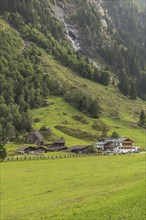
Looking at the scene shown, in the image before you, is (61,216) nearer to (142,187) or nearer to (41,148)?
(142,187)

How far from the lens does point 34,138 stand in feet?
533

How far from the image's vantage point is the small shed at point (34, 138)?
16098cm

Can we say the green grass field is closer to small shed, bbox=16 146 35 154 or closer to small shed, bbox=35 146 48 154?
small shed, bbox=16 146 35 154

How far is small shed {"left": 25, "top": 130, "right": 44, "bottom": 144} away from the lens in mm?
160975

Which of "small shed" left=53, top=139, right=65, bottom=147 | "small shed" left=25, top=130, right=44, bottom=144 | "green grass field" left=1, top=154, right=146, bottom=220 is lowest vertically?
"green grass field" left=1, top=154, right=146, bottom=220

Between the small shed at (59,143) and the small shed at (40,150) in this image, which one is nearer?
the small shed at (40,150)

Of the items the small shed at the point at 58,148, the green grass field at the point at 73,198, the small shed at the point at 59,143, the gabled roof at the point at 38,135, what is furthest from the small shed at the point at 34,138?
the green grass field at the point at 73,198

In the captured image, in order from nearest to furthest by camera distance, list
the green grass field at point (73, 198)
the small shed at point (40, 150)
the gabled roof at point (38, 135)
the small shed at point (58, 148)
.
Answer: the green grass field at point (73, 198) < the small shed at point (40, 150) < the small shed at point (58, 148) < the gabled roof at point (38, 135)

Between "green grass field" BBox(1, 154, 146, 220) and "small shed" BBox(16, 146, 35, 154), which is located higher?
"small shed" BBox(16, 146, 35, 154)

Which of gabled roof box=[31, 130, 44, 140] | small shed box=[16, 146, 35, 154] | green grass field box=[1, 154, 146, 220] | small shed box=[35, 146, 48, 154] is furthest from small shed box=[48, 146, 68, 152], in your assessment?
green grass field box=[1, 154, 146, 220]

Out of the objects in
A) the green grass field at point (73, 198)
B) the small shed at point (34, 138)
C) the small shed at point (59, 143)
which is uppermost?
the small shed at point (34, 138)

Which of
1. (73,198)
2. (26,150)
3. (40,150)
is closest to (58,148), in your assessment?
(40,150)

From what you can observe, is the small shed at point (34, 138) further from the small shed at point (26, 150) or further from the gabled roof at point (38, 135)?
the small shed at point (26, 150)

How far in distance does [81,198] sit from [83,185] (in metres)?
10.2
